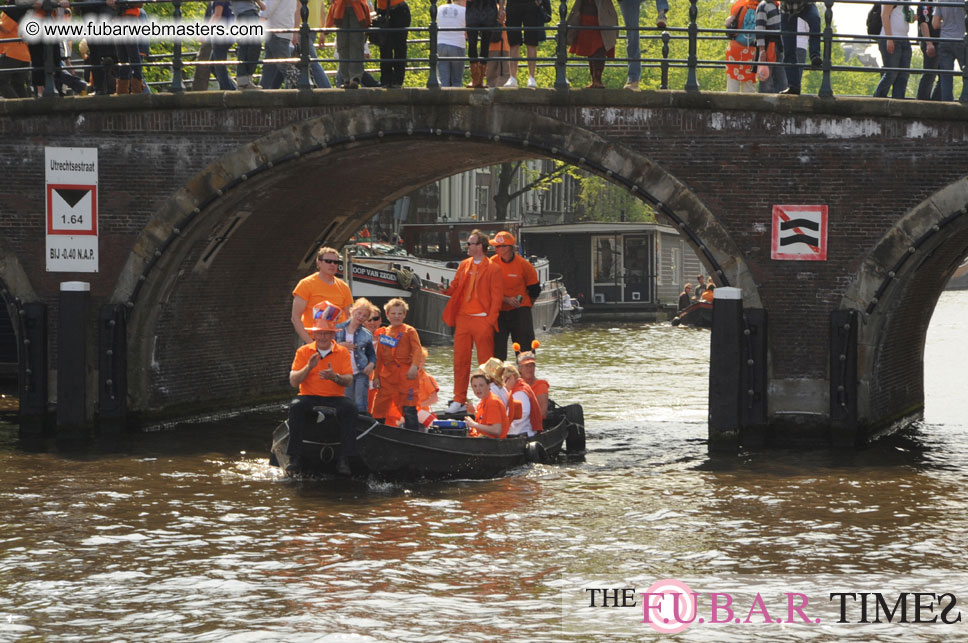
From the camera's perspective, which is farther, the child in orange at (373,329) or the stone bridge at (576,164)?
the stone bridge at (576,164)

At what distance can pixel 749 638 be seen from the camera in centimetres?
903

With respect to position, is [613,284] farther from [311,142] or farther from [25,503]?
[25,503]

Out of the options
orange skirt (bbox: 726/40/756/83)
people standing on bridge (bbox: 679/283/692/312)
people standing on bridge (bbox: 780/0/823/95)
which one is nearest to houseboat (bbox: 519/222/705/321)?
people standing on bridge (bbox: 679/283/692/312)

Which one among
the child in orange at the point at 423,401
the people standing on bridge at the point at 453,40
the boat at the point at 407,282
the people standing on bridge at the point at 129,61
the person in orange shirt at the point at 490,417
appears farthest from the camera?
the boat at the point at 407,282

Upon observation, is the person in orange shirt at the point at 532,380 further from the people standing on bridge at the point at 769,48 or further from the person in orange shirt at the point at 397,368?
the people standing on bridge at the point at 769,48

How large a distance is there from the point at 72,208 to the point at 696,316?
2681cm

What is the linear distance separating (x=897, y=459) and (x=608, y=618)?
764 centimetres

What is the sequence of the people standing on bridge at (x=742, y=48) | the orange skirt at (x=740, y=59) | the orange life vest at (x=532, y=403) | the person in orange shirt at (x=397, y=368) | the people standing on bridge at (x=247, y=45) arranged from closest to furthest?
the person in orange shirt at (x=397, y=368)
the orange life vest at (x=532, y=403)
the people standing on bridge at (x=742, y=48)
the orange skirt at (x=740, y=59)
the people standing on bridge at (x=247, y=45)

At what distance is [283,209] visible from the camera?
1945cm

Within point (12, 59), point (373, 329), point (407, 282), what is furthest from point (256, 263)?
point (407, 282)

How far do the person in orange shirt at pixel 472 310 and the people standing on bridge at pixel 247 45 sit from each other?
150 inches

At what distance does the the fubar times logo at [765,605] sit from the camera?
9.30 m

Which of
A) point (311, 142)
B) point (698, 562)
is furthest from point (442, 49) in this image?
point (698, 562)

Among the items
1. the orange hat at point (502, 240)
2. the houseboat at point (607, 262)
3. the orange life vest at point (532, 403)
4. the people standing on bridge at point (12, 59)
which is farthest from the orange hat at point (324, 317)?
the houseboat at point (607, 262)
